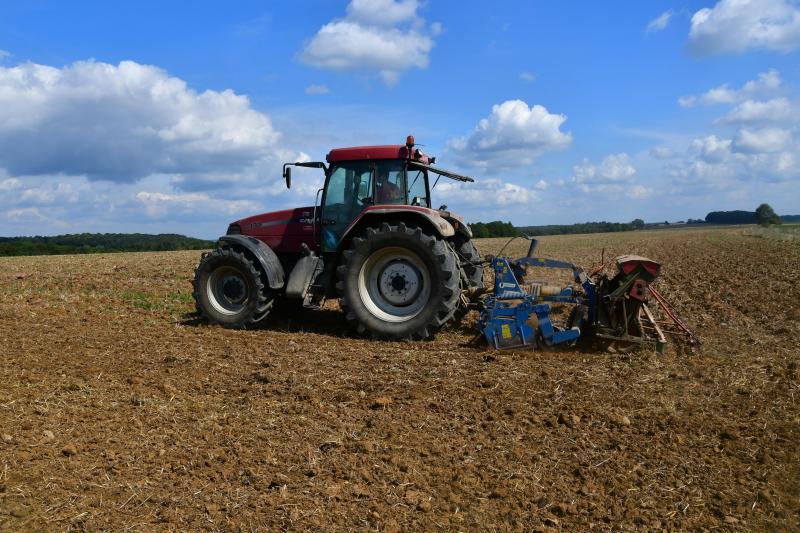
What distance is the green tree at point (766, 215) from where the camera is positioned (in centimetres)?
7594

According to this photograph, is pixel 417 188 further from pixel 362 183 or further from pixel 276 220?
pixel 276 220

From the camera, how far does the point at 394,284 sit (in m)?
7.31

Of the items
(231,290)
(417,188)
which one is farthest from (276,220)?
(417,188)

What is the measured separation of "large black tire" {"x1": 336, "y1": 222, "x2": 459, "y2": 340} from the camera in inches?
273

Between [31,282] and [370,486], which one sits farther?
[31,282]

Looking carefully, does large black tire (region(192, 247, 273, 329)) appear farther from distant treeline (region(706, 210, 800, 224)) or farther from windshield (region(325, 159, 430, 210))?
distant treeline (region(706, 210, 800, 224))

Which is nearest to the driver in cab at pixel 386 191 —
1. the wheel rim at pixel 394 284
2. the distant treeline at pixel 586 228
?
the wheel rim at pixel 394 284

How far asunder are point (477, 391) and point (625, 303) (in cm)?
216

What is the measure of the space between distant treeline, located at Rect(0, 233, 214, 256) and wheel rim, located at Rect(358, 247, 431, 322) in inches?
1182

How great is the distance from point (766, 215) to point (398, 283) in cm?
8459

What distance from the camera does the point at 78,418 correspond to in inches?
177

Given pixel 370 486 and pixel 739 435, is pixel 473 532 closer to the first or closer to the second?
pixel 370 486

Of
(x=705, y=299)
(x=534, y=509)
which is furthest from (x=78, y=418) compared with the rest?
(x=705, y=299)

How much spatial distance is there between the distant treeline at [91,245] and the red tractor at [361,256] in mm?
28727
